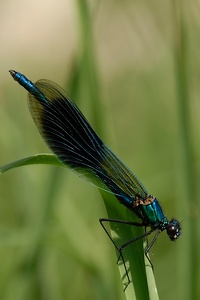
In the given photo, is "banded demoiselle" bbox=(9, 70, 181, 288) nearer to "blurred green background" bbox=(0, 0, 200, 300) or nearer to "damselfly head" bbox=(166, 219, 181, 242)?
"damselfly head" bbox=(166, 219, 181, 242)

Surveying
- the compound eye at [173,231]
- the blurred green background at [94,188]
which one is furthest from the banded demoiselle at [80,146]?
the blurred green background at [94,188]

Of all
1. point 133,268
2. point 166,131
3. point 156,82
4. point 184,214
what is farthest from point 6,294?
point 156,82

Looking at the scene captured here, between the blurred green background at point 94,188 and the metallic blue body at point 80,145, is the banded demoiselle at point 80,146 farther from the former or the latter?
the blurred green background at point 94,188

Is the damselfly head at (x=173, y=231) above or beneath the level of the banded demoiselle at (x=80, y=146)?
beneath

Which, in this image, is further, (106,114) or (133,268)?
(106,114)

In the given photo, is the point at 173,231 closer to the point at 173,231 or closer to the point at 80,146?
the point at 173,231

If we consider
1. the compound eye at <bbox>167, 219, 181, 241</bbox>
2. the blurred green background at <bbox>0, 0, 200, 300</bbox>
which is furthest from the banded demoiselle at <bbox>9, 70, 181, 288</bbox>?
the blurred green background at <bbox>0, 0, 200, 300</bbox>

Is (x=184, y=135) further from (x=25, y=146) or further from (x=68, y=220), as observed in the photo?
(x=25, y=146)
